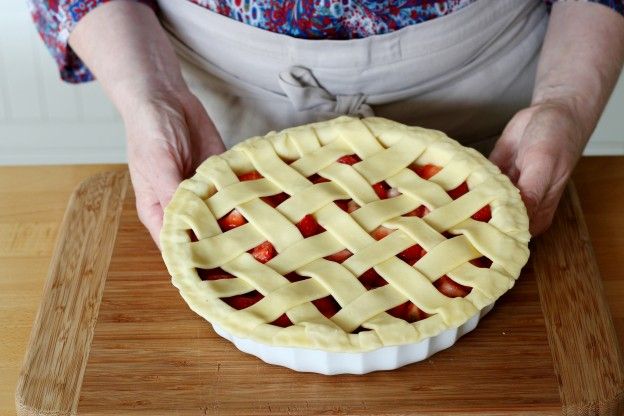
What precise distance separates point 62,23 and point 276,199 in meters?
0.47

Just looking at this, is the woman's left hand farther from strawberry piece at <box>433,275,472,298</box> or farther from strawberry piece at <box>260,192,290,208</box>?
strawberry piece at <box>260,192,290,208</box>

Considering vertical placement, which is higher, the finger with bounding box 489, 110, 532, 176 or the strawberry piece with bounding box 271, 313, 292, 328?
the finger with bounding box 489, 110, 532, 176

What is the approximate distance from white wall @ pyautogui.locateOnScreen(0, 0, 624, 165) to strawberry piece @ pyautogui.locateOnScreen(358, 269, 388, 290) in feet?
4.94

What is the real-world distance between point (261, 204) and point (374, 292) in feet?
0.65

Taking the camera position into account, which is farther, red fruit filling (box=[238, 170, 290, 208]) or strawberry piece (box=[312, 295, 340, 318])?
red fruit filling (box=[238, 170, 290, 208])

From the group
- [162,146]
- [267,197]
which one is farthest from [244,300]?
[162,146]

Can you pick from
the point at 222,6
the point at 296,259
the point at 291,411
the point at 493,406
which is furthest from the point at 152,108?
the point at 493,406

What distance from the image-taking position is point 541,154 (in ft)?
3.79

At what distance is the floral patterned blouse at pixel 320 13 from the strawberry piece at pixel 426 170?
23 cm

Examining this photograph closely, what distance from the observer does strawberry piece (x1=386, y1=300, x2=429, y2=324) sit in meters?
0.98

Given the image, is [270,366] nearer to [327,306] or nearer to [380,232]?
[327,306]

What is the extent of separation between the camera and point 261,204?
110cm

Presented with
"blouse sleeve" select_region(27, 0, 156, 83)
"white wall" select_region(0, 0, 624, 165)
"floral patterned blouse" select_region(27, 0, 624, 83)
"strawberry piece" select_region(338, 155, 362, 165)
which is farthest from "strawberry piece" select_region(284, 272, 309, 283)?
"white wall" select_region(0, 0, 624, 165)

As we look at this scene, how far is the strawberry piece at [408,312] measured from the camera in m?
0.98
